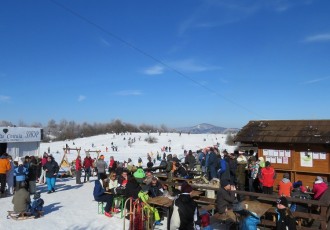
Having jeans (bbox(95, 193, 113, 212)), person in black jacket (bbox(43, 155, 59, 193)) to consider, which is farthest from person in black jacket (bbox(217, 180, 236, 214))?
person in black jacket (bbox(43, 155, 59, 193))

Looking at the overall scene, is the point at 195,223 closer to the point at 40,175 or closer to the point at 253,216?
the point at 253,216

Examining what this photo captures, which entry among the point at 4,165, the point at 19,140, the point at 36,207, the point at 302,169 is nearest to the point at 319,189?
the point at 302,169

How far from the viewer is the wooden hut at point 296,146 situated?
37.0 ft

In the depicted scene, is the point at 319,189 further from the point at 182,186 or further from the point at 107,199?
the point at 107,199

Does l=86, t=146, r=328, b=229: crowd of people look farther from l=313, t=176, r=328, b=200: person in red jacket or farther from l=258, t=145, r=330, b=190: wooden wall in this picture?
l=258, t=145, r=330, b=190: wooden wall

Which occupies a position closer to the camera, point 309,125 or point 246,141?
point 309,125

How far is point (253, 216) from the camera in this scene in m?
6.22

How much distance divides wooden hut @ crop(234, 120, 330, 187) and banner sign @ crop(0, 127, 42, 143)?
40.2ft

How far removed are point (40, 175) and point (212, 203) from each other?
1074 centimetres

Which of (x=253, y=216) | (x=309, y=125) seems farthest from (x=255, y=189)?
(x=253, y=216)

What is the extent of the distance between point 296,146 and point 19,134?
14685 mm

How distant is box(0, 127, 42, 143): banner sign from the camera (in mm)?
17797

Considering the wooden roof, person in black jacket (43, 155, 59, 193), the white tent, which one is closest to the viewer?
the wooden roof

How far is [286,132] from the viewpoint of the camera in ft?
40.4
